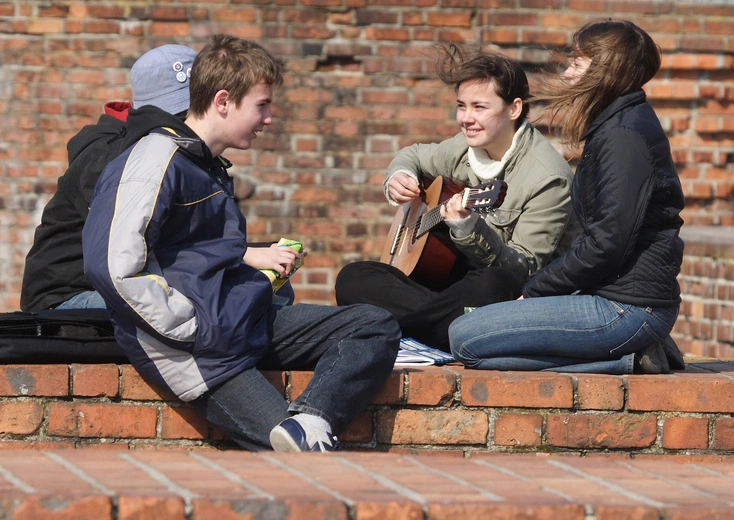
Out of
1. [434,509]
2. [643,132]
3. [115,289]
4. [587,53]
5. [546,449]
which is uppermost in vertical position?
[587,53]

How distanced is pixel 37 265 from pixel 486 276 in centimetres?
154

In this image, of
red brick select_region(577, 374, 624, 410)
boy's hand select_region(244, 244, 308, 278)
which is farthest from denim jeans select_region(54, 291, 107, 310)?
red brick select_region(577, 374, 624, 410)

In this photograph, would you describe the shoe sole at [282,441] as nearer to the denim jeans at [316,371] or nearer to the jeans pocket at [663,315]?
the denim jeans at [316,371]

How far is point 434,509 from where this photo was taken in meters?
2.24

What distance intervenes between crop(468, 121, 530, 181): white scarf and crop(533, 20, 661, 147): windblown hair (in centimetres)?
65

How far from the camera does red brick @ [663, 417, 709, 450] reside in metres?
3.60

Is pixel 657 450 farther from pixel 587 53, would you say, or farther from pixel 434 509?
pixel 434 509

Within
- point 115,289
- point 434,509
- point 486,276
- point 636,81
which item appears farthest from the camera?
point 486,276

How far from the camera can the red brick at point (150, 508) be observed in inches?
85.7

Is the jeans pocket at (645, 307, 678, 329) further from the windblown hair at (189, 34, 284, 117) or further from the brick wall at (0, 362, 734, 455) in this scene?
the windblown hair at (189, 34, 284, 117)

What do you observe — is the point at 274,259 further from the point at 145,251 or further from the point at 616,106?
the point at 616,106

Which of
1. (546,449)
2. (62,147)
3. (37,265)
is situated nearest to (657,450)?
(546,449)

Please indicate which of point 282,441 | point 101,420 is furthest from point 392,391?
point 101,420

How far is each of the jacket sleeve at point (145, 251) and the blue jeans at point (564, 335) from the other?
102cm
